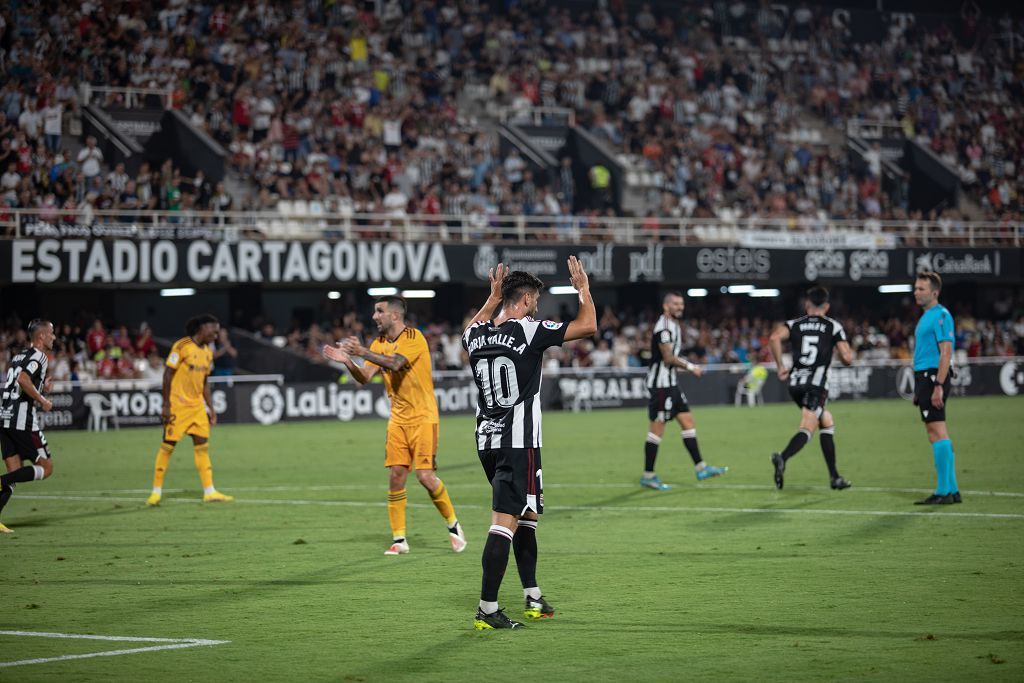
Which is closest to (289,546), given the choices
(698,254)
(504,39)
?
(698,254)

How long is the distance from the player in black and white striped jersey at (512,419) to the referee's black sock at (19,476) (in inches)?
265

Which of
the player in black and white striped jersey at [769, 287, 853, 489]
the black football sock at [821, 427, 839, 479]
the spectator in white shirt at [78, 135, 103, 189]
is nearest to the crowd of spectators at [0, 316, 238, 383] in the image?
the spectator in white shirt at [78, 135, 103, 189]

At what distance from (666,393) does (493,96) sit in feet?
88.1

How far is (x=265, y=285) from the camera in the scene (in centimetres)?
3719

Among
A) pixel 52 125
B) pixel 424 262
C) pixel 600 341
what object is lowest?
pixel 600 341

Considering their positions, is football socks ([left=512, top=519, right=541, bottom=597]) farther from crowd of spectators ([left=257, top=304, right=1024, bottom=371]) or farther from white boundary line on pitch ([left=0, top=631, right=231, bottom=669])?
crowd of spectators ([left=257, top=304, right=1024, bottom=371])

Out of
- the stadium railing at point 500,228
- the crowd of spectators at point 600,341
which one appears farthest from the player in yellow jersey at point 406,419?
the stadium railing at point 500,228

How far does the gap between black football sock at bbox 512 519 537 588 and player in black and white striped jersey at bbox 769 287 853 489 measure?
7313 mm

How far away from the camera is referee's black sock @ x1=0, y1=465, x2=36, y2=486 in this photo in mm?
12805

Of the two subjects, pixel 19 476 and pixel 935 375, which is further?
pixel 935 375

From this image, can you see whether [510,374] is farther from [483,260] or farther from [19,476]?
[483,260]

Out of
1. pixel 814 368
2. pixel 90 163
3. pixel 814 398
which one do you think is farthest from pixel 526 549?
pixel 90 163

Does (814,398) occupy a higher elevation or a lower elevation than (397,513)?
higher

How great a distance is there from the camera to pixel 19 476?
42.6 feet
